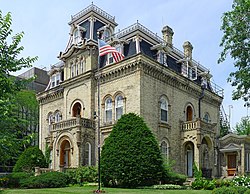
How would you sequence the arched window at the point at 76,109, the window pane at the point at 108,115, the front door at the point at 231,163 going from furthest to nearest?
the front door at the point at 231,163 → the arched window at the point at 76,109 → the window pane at the point at 108,115

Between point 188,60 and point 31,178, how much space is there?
20.5 metres

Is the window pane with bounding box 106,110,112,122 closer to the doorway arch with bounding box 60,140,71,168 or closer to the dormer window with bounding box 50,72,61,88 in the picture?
the doorway arch with bounding box 60,140,71,168

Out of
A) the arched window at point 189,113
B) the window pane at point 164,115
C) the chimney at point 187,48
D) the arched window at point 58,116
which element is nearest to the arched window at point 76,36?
the arched window at point 58,116

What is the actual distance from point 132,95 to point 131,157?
7.77 m

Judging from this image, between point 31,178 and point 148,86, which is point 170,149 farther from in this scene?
point 31,178

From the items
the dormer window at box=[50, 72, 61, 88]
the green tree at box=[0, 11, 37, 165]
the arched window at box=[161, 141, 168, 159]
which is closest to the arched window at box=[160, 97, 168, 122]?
the arched window at box=[161, 141, 168, 159]

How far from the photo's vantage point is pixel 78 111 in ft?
116

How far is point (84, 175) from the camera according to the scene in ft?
88.6

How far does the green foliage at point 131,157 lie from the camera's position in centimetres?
2273

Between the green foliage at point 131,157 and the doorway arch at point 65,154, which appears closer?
the green foliage at point 131,157

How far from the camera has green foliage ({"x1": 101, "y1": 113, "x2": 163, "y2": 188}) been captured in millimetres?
22734

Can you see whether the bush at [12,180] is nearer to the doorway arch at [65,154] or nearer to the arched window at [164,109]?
the doorway arch at [65,154]

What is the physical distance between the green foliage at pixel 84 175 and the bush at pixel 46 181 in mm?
1824

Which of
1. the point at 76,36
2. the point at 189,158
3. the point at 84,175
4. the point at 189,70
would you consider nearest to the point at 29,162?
the point at 84,175
